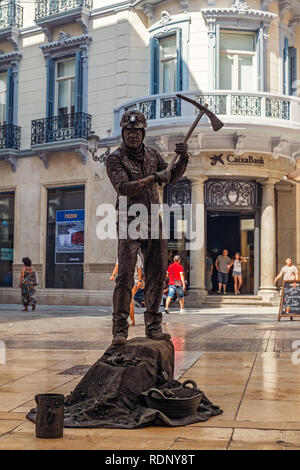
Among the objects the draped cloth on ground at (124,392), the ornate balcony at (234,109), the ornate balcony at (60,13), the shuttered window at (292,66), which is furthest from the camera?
the ornate balcony at (60,13)

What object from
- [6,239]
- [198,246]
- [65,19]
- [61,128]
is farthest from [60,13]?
[198,246]

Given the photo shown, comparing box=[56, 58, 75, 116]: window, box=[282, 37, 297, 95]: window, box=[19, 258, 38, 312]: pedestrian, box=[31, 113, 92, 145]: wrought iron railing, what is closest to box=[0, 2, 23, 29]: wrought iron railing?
box=[56, 58, 75, 116]: window

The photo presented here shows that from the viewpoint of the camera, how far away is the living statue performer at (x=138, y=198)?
5.47 meters

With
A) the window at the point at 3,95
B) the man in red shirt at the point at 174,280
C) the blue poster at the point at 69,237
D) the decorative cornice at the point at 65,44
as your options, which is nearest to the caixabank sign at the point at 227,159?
the man in red shirt at the point at 174,280

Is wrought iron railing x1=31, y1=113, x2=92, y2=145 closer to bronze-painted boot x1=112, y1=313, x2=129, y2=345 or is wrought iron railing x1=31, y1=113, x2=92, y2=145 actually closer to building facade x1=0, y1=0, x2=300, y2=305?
building facade x1=0, y1=0, x2=300, y2=305

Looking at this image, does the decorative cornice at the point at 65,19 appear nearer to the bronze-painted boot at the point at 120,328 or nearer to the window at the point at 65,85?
the window at the point at 65,85

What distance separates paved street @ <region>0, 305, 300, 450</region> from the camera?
419cm

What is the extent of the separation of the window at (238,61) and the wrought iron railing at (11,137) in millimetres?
8087

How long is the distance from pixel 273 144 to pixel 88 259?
729 centimetres

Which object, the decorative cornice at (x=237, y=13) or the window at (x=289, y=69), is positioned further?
the window at (x=289, y=69)

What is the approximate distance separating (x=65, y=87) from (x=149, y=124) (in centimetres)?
509

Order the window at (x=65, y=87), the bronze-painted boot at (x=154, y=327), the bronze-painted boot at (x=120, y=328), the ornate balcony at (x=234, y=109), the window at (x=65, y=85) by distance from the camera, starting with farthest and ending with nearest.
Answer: the window at (x=65, y=87) → the window at (x=65, y=85) → the ornate balcony at (x=234, y=109) → the bronze-painted boot at (x=154, y=327) → the bronze-painted boot at (x=120, y=328)

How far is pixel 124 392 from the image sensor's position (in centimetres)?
484

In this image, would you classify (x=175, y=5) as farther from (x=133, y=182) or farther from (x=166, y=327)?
(x=133, y=182)
